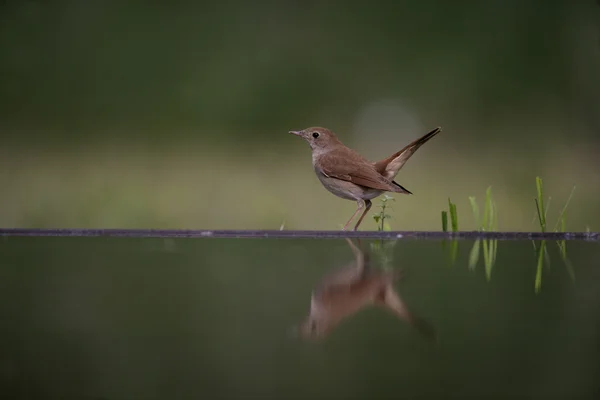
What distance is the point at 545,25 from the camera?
5.37 metres

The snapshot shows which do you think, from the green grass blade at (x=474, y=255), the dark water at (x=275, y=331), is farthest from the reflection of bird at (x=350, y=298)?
the green grass blade at (x=474, y=255)

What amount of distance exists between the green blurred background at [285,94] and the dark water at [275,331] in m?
3.43

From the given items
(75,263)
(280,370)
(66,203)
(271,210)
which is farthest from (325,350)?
(66,203)

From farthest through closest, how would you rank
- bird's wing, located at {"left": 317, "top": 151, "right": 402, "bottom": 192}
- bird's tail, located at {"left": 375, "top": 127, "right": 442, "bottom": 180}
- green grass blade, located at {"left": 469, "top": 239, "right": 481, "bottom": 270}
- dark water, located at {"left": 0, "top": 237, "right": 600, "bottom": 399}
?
bird's tail, located at {"left": 375, "top": 127, "right": 442, "bottom": 180}
bird's wing, located at {"left": 317, "top": 151, "right": 402, "bottom": 192}
green grass blade, located at {"left": 469, "top": 239, "right": 481, "bottom": 270}
dark water, located at {"left": 0, "top": 237, "right": 600, "bottom": 399}

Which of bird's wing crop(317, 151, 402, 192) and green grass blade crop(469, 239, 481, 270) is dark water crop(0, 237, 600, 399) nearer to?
green grass blade crop(469, 239, 481, 270)

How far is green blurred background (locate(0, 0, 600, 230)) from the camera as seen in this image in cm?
528

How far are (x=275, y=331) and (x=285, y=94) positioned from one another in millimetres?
4348

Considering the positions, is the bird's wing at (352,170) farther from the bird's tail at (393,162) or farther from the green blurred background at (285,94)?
the green blurred background at (285,94)

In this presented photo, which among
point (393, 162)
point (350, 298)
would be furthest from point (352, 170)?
point (350, 298)

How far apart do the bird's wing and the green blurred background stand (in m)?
1.59

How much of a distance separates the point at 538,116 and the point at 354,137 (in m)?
1.21

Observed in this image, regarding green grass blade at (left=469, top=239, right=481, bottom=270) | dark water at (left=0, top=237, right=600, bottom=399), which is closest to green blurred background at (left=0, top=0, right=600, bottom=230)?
green grass blade at (left=469, top=239, right=481, bottom=270)

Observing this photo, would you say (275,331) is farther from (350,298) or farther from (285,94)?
(285,94)

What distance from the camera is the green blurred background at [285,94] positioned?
5.28m
